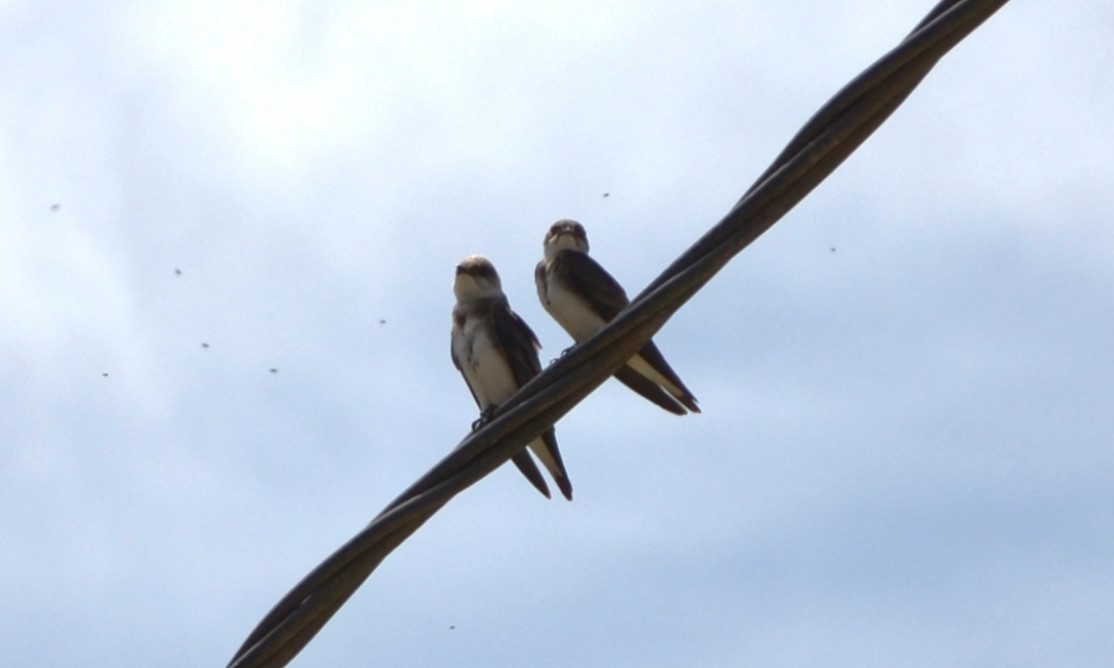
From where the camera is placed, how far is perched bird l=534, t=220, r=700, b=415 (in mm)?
8695

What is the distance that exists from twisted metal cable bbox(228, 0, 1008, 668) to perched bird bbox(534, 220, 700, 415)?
4.55 m

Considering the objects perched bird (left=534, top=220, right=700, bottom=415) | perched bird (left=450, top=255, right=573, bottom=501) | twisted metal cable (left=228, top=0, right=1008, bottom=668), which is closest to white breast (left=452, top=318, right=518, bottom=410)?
perched bird (left=450, top=255, right=573, bottom=501)

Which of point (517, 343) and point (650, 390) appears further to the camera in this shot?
point (517, 343)

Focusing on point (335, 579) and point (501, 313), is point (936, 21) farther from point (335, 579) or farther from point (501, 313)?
point (501, 313)

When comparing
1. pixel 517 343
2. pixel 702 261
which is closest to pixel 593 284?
pixel 517 343

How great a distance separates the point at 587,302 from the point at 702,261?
5.28m

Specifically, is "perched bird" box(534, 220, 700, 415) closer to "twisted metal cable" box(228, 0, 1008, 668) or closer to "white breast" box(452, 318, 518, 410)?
"white breast" box(452, 318, 518, 410)

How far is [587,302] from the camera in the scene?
9266 mm

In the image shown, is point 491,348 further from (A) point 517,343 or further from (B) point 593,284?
(B) point 593,284

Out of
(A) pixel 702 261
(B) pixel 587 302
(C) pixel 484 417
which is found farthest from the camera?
(B) pixel 587 302

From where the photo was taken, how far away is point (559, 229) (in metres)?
9.83

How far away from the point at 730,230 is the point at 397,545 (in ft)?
3.10

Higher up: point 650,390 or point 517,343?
point 517,343

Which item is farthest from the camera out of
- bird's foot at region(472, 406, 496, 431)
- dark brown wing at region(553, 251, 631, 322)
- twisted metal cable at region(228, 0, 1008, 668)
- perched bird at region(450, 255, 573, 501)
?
dark brown wing at region(553, 251, 631, 322)
